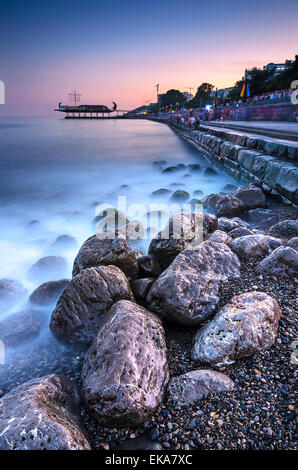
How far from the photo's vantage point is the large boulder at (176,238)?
359 cm

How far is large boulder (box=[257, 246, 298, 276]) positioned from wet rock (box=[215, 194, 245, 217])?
278 centimetres

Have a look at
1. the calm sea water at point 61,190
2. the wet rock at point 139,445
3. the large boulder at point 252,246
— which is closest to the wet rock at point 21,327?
the calm sea water at point 61,190

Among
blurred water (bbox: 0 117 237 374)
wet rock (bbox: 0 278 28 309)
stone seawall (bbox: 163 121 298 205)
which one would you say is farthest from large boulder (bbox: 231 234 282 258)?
wet rock (bbox: 0 278 28 309)

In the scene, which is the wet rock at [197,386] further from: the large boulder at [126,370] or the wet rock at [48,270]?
the wet rock at [48,270]

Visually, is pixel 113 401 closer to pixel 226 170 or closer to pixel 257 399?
pixel 257 399

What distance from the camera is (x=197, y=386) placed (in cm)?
194

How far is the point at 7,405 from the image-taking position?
1789mm

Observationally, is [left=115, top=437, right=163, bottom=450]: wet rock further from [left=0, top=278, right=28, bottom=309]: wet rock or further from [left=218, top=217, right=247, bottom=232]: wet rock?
[left=218, top=217, right=247, bottom=232]: wet rock

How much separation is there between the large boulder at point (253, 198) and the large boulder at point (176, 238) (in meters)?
2.43

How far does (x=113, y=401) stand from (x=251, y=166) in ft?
22.4

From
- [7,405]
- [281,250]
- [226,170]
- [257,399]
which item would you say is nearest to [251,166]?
[226,170]

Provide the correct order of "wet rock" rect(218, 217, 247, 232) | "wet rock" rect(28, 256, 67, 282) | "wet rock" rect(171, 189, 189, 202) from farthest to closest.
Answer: "wet rock" rect(171, 189, 189, 202) → "wet rock" rect(28, 256, 67, 282) → "wet rock" rect(218, 217, 247, 232)

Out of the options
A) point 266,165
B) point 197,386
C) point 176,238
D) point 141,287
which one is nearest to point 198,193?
point 266,165

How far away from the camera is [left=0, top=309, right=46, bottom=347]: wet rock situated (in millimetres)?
3152
